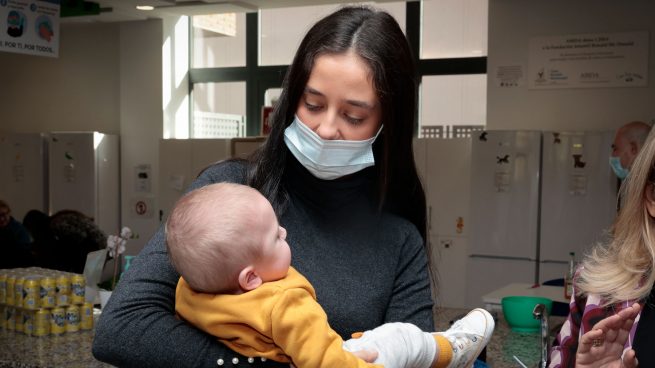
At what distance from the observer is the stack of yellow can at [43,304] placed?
10.4 ft

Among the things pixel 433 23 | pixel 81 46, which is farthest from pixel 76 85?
pixel 433 23

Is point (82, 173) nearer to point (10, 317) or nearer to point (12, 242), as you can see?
point (12, 242)

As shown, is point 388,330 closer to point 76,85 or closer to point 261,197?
point 261,197

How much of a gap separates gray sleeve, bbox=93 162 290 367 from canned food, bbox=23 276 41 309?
2.17 m

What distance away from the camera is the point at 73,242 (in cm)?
479

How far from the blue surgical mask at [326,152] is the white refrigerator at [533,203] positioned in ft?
17.4

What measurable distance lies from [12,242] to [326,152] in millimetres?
4850

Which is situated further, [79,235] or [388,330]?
[79,235]

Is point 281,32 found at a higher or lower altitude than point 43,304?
higher

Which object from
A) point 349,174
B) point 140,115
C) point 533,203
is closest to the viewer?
point 349,174

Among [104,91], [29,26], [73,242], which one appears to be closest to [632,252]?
[73,242]

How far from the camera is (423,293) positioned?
1.38m

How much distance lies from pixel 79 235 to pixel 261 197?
12.6 ft

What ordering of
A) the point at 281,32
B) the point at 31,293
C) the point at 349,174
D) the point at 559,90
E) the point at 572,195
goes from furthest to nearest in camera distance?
the point at 281,32 < the point at 559,90 < the point at 572,195 < the point at 31,293 < the point at 349,174
